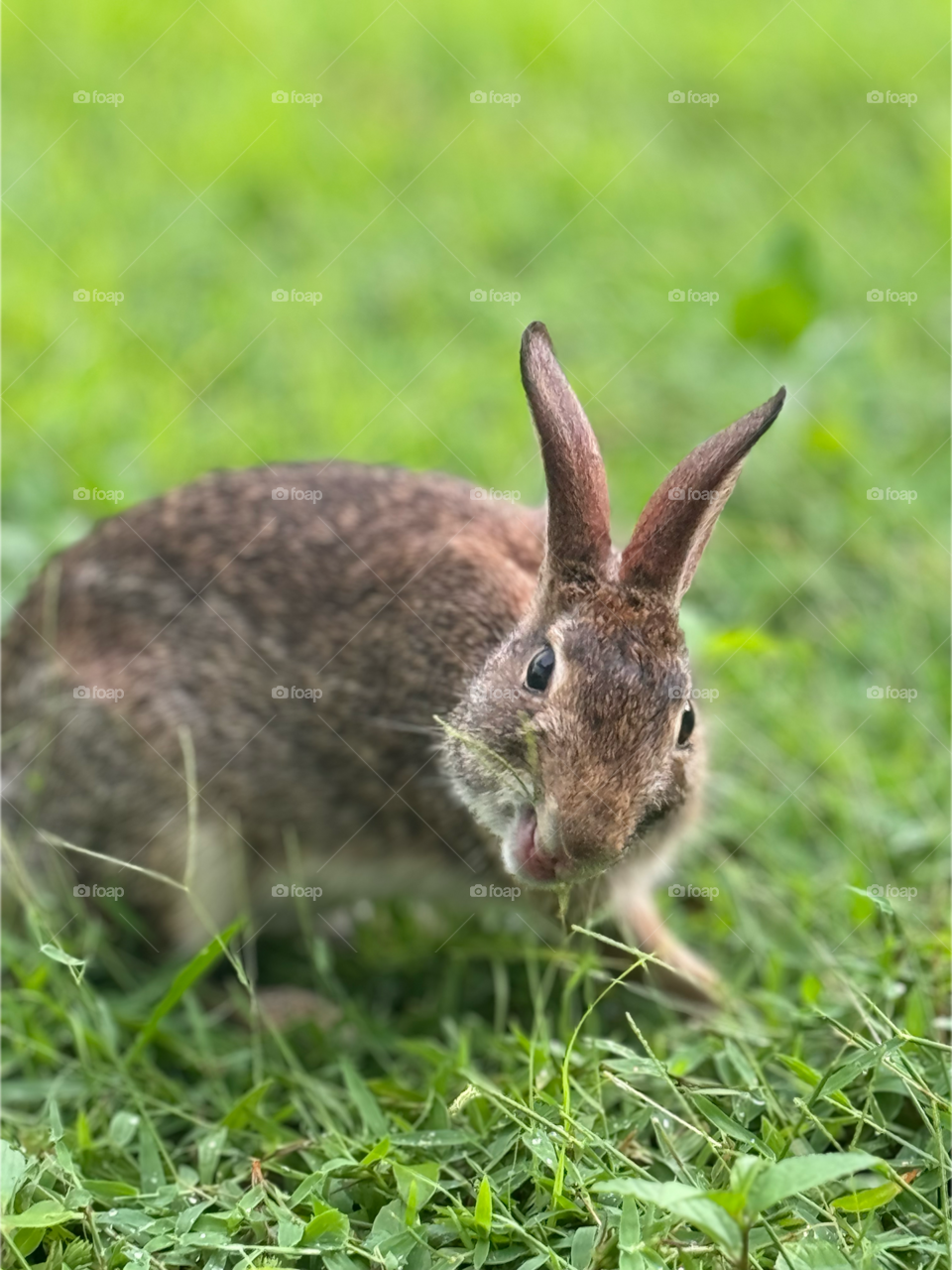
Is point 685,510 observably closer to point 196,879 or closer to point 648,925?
point 648,925

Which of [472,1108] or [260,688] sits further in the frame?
[260,688]

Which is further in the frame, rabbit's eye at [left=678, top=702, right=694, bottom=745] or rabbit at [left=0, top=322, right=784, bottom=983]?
rabbit at [left=0, top=322, right=784, bottom=983]

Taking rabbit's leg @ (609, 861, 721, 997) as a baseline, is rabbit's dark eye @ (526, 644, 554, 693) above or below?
above

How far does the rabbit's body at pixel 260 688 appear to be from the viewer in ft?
16.5

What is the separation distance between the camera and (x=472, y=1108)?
4.00 m

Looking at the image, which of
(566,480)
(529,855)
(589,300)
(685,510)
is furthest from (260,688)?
(589,300)

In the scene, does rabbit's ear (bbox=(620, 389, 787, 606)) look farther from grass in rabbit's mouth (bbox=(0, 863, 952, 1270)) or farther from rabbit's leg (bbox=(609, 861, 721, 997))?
rabbit's leg (bbox=(609, 861, 721, 997))

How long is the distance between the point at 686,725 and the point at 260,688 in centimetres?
180

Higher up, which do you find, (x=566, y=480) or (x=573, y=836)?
(x=566, y=480)

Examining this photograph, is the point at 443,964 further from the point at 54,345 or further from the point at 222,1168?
the point at 54,345

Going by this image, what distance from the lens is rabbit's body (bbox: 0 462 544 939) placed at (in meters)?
5.03

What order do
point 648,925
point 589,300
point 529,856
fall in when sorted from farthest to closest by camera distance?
point 589,300 < point 648,925 < point 529,856

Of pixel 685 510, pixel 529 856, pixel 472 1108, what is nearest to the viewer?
pixel 529 856

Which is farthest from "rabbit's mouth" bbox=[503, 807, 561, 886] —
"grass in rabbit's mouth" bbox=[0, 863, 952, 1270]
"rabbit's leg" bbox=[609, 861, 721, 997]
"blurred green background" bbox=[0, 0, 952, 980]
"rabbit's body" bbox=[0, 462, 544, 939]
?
"blurred green background" bbox=[0, 0, 952, 980]
